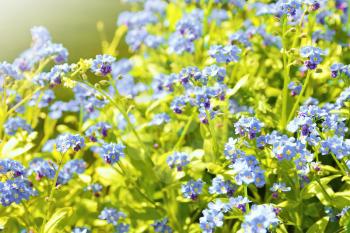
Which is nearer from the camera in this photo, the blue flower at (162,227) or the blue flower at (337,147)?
the blue flower at (337,147)

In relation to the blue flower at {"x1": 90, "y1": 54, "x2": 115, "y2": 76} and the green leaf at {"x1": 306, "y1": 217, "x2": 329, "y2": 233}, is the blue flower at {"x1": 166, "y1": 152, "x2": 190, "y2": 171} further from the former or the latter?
the green leaf at {"x1": 306, "y1": 217, "x2": 329, "y2": 233}

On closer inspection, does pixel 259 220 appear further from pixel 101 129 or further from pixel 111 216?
pixel 101 129

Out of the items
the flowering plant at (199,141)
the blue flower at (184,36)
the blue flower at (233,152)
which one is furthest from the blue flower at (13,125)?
the blue flower at (233,152)

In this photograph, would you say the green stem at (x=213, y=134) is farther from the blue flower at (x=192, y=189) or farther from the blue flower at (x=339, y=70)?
the blue flower at (x=339, y=70)

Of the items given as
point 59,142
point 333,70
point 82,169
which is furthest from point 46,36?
point 333,70

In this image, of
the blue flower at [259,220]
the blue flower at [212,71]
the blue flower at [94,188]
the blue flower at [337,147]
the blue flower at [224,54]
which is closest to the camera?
the blue flower at [259,220]

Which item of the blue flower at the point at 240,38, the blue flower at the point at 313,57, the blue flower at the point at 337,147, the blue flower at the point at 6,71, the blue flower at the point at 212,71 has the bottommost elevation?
the blue flower at the point at 337,147

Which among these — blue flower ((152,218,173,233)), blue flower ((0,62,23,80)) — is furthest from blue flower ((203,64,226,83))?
blue flower ((0,62,23,80))
